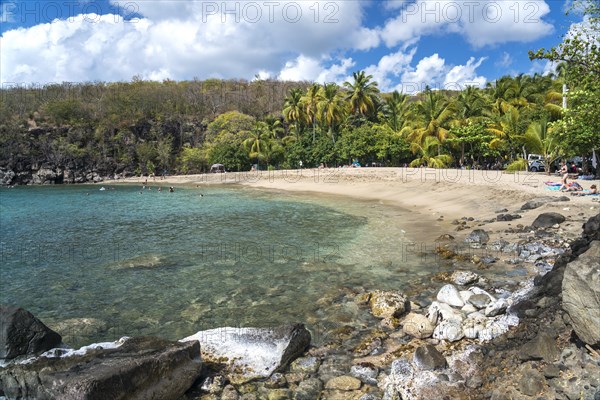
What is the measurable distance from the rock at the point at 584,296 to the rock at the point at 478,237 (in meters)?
10.6

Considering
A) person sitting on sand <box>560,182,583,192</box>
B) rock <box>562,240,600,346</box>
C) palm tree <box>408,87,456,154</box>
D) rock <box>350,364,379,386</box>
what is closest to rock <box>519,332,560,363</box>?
rock <box>562,240,600,346</box>

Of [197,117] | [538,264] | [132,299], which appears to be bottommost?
[132,299]

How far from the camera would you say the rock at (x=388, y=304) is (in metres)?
9.41

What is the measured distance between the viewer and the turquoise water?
10.1 metres

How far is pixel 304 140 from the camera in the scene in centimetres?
6372

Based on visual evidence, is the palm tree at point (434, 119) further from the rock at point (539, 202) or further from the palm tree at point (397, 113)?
the rock at point (539, 202)

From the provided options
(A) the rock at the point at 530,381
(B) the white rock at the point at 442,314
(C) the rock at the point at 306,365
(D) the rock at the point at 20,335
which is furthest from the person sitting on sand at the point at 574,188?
(D) the rock at the point at 20,335

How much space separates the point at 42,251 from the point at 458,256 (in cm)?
1928

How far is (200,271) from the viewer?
46.9 ft

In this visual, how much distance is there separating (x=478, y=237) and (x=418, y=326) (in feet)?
30.4

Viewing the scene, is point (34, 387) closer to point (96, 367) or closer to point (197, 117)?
point (96, 367)

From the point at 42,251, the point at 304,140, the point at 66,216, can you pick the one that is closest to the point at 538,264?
the point at 42,251

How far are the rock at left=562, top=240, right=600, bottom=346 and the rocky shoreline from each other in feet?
0.05

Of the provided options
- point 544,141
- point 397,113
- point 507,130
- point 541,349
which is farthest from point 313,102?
point 541,349
